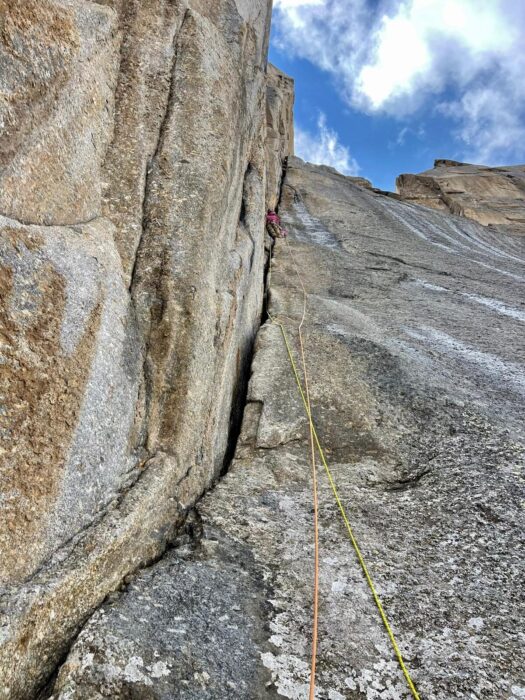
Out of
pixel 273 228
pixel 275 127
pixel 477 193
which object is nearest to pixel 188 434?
pixel 273 228

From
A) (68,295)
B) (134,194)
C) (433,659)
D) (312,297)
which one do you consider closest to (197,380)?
(68,295)

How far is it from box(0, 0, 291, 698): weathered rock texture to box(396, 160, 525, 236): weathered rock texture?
78.6ft

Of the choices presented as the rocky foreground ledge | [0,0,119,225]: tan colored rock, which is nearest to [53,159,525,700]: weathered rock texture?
the rocky foreground ledge

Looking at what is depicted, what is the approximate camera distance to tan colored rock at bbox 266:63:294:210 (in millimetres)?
16047

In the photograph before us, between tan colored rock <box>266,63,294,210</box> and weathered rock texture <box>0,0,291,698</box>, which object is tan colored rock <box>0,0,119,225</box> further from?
tan colored rock <box>266,63,294,210</box>

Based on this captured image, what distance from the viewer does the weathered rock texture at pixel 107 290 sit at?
2854 millimetres

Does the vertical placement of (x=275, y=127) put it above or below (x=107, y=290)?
above

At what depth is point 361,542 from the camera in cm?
399

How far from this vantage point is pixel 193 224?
492 centimetres

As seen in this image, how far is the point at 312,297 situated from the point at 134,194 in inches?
218

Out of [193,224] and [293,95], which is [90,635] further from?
[293,95]

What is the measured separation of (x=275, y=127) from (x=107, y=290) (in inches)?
692

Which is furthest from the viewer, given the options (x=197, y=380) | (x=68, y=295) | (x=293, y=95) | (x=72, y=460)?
(x=293, y=95)

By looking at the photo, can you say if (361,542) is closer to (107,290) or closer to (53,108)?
(107,290)
